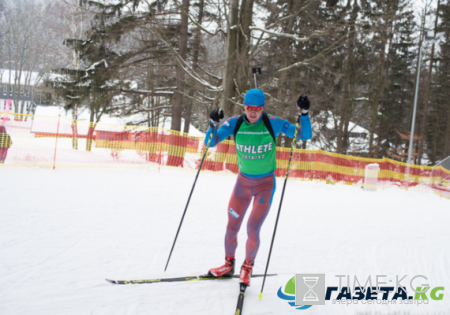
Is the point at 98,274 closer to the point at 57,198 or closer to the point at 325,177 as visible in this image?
the point at 57,198

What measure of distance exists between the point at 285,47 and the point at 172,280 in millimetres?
16192

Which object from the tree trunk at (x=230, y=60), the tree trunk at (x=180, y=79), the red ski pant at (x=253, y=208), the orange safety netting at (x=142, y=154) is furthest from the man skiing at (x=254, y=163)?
the tree trunk at (x=180, y=79)

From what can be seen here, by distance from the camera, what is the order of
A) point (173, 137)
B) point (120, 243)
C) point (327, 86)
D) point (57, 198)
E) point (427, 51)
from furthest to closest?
point (427, 51)
point (327, 86)
point (173, 137)
point (57, 198)
point (120, 243)

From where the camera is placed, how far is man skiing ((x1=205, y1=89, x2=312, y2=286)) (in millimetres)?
3342

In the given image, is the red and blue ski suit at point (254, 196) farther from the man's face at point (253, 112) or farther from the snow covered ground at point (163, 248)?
the snow covered ground at point (163, 248)

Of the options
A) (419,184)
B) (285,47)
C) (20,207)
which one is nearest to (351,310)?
(20,207)

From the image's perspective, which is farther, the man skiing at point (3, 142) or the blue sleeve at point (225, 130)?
the man skiing at point (3, 142)

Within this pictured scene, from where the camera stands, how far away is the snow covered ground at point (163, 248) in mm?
2840

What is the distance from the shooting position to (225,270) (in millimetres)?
3453

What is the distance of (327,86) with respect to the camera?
18391 mm

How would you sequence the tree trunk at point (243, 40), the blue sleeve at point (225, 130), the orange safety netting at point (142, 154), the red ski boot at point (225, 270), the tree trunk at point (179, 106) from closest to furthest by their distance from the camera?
the red ski boot at point (225, 270) < the blue sleeve at point (225, 130) < the orange safety netting at point (142, 154) < the tree trunk at point (243, 40) < the tree trunk at point (179, 106)

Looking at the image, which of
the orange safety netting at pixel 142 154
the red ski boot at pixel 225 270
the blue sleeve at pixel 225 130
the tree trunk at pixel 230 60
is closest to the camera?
the red ski boot at pixel 225 270

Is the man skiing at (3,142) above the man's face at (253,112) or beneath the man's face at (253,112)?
beneath

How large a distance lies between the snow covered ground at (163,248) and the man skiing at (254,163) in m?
0.48
